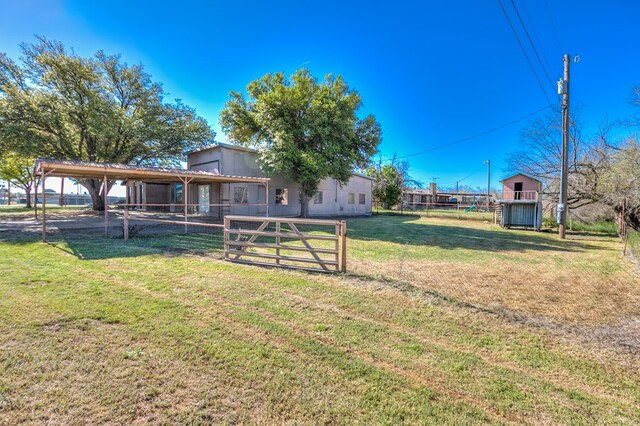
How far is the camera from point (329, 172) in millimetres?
16094

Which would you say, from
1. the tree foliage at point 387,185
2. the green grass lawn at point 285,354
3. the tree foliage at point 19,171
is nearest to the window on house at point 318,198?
the tree foliage at point 387,185

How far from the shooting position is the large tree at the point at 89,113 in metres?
15.6

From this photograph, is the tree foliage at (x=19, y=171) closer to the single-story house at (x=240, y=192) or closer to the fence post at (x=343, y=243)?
the single-story house at (x=240, y=192)

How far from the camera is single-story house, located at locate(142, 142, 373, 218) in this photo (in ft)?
53.6

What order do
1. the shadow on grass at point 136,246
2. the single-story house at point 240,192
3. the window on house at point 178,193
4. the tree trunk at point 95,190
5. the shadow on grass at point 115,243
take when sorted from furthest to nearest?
1. the window on house at point 178,193
2. the tree trunk at point 95,190
3. the single-story house at point 240,192
4. the shadow on grass at point 115,243
5. the shadow on grass at point 136,246

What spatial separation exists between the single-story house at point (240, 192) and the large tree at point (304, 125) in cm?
136

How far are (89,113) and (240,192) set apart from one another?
928 cm

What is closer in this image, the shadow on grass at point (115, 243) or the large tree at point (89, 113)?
the shadow on grass at point (115, 243)

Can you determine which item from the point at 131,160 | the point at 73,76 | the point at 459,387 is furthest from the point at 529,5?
the point at 131,160

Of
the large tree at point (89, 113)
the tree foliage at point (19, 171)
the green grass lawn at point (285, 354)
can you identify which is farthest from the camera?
the tree foliage at point (19, 171)

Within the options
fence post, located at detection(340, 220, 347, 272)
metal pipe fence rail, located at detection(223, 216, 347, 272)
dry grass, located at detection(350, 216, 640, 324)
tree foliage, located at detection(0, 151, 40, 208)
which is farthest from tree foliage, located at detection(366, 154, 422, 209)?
tree foliage, located at detection(0, 151, 40, 208)

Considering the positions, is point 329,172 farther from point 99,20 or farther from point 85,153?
point 85,153

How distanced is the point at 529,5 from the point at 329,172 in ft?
34.0

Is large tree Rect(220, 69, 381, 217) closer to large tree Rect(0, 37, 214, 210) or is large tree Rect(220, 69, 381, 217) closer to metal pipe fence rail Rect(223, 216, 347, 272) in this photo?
large tree Rect(0, 37, 214, 210)
